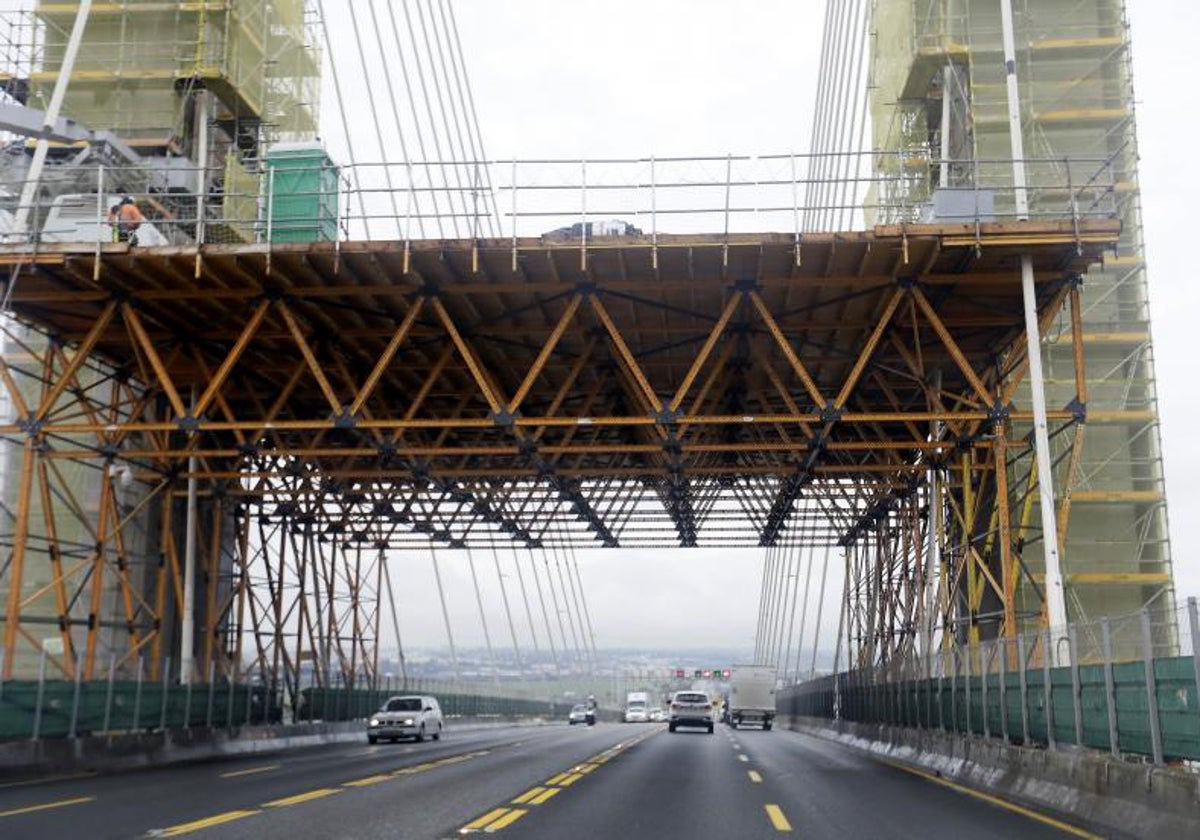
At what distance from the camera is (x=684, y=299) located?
27.9 m

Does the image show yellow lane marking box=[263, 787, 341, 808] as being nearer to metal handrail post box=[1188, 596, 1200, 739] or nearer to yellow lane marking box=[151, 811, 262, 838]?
yellow lane marking box=[151, 811, 262, 838]

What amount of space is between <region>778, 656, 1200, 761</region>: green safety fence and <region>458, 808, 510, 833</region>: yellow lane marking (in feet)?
22.8

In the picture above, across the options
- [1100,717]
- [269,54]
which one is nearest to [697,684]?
[269,54]

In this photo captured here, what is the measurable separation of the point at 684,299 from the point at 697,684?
288ft

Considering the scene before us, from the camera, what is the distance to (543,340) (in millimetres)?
30609

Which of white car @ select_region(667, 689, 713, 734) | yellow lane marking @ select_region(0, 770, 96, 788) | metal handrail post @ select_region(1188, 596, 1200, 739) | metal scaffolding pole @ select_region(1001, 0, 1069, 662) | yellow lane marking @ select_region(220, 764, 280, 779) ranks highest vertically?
metal scaffolding pole @ select_region(1001, 0, 1069, 662)

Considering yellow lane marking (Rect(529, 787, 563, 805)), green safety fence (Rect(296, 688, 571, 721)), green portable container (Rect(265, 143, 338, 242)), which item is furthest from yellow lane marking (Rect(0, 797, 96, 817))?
green safety fence (Rect(296, 688, 571, 721))

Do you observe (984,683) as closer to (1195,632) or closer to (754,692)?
(1195,632)

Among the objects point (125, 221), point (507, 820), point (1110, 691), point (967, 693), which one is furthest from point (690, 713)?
point (507, 820)

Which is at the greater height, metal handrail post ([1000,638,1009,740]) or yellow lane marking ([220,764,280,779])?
metal handrail post ([1000,638,1009,740])

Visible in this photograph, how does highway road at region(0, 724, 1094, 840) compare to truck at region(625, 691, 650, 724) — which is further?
truck at region(625, 691, 650, 724)

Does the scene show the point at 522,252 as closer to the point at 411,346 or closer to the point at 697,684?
the point at 411,346

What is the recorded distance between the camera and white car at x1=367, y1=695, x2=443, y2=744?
1566 inches

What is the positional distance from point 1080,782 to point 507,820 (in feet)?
22.5
